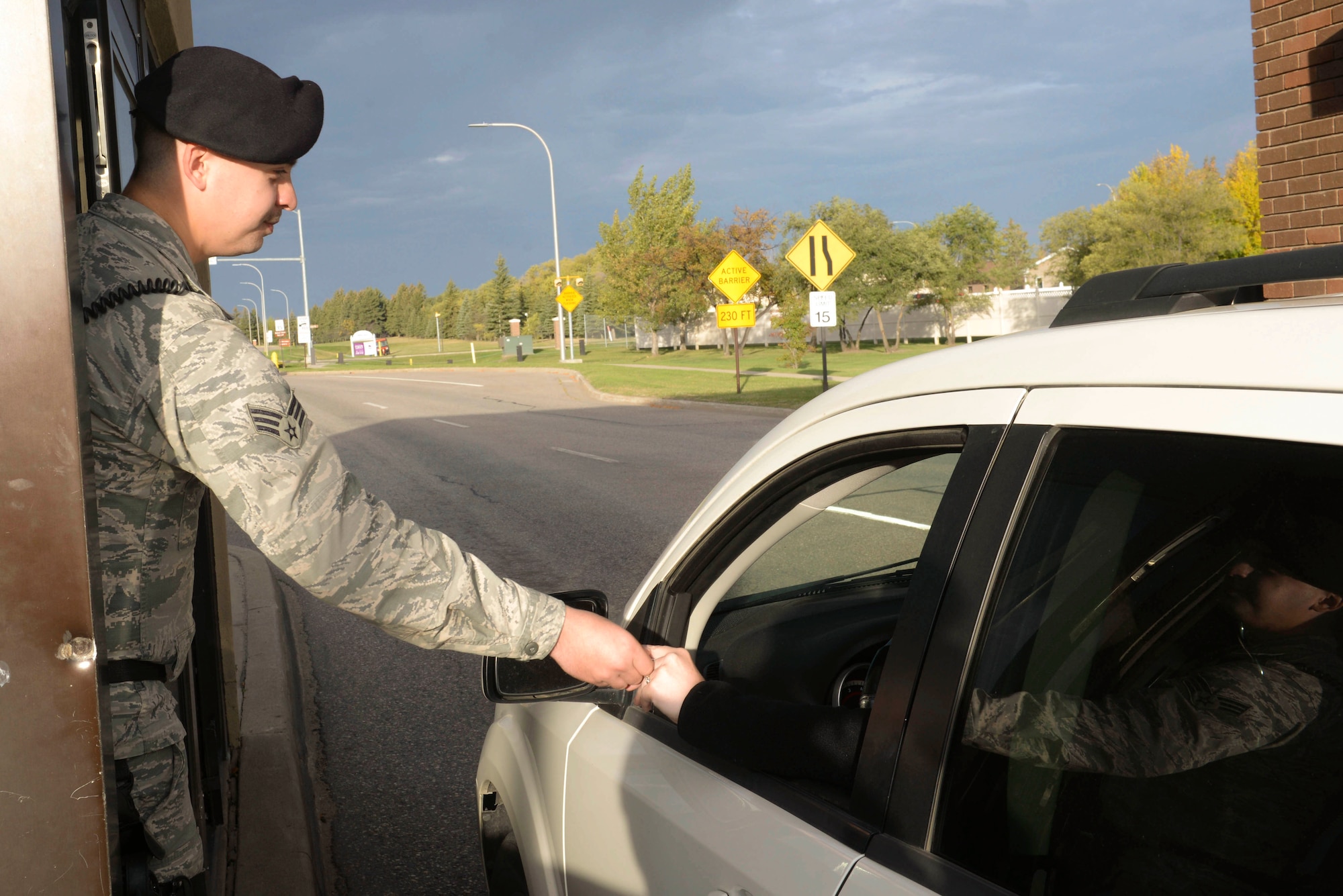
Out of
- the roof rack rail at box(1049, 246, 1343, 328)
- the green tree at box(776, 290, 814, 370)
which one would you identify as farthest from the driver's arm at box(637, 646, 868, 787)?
the green tree at box(776, 290, 814, 370)

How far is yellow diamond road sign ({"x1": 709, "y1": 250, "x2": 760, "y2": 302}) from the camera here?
892 inches

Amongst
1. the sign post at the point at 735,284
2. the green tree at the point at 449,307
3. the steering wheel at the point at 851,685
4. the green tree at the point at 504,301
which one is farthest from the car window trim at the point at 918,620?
the green tree at the point at 449,307

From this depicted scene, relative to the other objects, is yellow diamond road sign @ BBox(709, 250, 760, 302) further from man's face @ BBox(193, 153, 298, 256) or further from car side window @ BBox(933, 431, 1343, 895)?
car side window @ BBox(933, 431, 1343, 895)

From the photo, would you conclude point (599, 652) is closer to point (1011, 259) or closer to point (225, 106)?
point (225, 106)

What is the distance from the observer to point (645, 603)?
211 centimetres

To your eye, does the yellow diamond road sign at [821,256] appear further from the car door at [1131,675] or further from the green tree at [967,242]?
the green tree at [967,242]

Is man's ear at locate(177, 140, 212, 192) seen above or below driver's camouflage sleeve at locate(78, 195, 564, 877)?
above

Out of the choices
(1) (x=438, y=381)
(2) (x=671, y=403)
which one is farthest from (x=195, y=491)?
(1) (x=438, y=381)

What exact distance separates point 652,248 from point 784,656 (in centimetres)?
4933

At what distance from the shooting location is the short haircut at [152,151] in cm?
172

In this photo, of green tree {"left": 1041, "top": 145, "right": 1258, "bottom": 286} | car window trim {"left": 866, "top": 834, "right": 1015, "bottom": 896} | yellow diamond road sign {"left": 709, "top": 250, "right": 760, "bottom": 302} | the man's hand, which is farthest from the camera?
green tree {"left": 1041, "top": 145, "right": 1258, "bottom": 286}

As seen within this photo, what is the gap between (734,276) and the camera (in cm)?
2277

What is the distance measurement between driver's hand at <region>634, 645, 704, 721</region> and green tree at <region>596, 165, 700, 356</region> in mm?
48904

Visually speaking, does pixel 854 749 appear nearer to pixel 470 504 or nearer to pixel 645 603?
pixel 645 603
